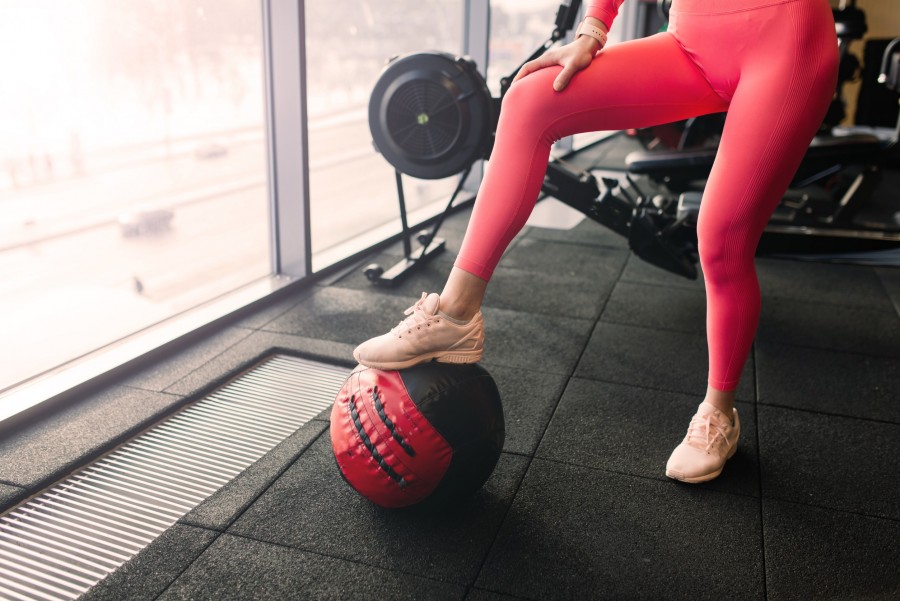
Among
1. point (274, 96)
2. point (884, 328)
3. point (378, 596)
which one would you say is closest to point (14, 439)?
point (378, 596)

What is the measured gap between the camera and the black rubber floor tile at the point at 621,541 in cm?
128

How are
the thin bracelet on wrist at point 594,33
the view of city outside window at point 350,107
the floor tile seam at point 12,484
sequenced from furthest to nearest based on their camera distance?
the view of city outside window at point 350,107 → the floor tile seam at point 12,484 → the thin bracelet on wrist at point 594,33

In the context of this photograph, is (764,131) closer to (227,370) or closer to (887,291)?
(227,370)

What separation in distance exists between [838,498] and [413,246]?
2.21 m

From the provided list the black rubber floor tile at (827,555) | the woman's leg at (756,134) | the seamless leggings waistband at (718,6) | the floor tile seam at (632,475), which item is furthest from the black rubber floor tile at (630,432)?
the seamless leggings waistband at (718,6)

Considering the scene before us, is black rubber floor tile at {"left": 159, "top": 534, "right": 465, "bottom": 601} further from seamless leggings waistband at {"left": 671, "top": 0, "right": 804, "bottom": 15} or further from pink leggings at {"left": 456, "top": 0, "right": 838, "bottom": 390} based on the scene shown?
seamless leggings waistband at {"left": 671, "top": 0, "right": 804, "bottom": 15}

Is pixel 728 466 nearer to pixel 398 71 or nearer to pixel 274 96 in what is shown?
pixel 398 71

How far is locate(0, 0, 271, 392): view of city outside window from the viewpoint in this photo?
1.87 m

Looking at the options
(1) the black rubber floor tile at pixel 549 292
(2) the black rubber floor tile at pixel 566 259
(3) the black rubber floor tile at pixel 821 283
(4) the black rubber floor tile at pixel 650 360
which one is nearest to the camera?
(4) the black rubber floor tile at pixel 650 360

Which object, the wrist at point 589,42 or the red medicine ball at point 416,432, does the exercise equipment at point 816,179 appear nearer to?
the wrist at point 589,42

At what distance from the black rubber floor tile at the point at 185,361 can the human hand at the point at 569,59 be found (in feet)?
4.29

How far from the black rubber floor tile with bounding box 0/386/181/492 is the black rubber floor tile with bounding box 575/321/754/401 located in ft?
3.79

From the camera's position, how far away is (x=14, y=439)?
1.73 m

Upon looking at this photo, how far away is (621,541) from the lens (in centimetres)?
140
